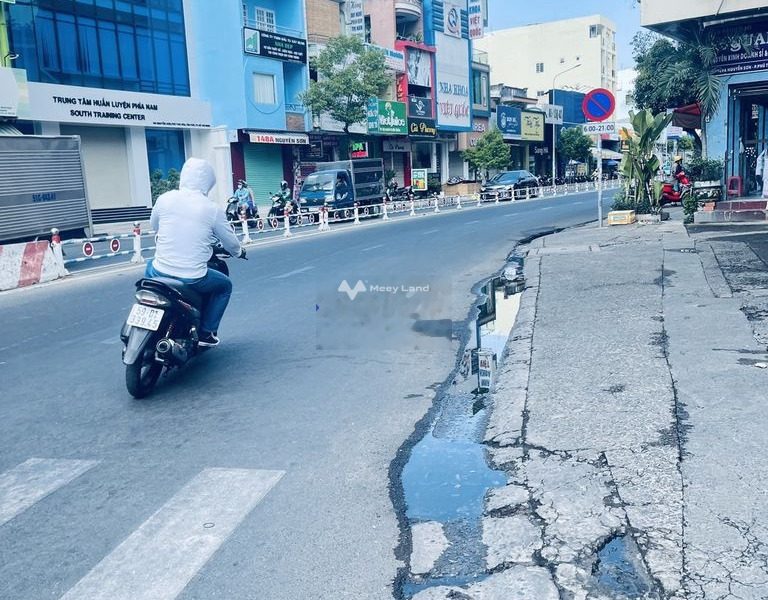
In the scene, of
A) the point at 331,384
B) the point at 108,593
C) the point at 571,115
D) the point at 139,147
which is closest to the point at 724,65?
the point at 331,384

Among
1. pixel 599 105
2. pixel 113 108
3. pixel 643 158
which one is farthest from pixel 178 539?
pixel 113 108

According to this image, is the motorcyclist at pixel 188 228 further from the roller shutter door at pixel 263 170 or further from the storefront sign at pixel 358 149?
the storefront sign at pixel 358 149

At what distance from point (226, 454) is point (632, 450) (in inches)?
96.0

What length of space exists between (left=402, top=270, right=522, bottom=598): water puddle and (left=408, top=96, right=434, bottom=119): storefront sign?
145 ft

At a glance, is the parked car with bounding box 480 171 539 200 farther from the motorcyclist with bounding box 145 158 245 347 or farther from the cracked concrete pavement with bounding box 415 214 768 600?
the motorcyclist with bounding box 145 158 245 347

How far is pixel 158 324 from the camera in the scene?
5883 mm

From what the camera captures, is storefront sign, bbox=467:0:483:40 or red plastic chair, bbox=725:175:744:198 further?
storefront sign, bbox=467:0:483:40

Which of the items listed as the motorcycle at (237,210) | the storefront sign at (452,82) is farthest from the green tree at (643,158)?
the storefront sign at (452,82)

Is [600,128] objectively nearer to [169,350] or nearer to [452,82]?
[169,350]

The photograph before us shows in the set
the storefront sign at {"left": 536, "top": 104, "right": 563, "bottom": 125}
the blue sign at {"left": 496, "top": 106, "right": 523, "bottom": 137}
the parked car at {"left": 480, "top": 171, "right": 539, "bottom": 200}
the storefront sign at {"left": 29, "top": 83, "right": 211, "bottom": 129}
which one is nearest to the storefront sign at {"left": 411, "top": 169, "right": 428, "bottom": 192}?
the parked car at {"left": 480, "top": 171, "right": 539, "bottom": 200}

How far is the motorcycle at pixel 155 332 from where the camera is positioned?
5875 mm

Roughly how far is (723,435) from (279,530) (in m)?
2.65

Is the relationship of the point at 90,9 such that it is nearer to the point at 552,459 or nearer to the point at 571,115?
the point at 552,459

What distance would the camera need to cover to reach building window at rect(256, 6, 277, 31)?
38562 millimetres
